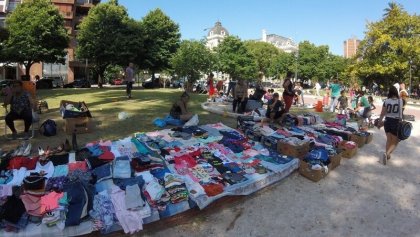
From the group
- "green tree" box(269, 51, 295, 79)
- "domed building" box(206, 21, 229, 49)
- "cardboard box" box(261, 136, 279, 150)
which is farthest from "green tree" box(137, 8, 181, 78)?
"domed building" box(206, 21, 229, 49)

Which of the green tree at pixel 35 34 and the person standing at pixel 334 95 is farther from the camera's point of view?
the green tree at pixel 35 34

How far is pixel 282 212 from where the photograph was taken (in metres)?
5.70

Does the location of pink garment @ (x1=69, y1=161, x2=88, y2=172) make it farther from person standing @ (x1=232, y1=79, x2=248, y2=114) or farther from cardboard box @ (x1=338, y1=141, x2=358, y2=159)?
person standing @ (x1=232, y1=79, x2=248, y2=114)

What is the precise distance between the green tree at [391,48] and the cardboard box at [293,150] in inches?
→ 1442

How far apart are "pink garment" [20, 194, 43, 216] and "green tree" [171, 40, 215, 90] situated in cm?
3355

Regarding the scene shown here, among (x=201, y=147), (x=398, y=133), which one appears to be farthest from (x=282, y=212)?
(x=398, y=133)

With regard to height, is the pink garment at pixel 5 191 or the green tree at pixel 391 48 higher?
the green tree at pixel 391 48

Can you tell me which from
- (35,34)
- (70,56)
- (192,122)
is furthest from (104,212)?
(70,56)

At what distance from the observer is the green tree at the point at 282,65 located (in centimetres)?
8088

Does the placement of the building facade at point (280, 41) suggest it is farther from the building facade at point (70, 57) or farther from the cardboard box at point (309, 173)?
the cardboard box at point (309, 173)

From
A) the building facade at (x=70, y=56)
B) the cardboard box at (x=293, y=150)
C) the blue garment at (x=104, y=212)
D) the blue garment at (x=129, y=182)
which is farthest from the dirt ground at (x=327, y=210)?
the building facade at (x=70, y=56)

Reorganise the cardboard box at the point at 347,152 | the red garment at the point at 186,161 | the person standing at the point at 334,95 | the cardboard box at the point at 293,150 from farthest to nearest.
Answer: the person standing at the point at 334,95 < the cardboard box at the point at 347,152 < the cardboard box at the point at 293,150 < the red garment at the point at 186,161

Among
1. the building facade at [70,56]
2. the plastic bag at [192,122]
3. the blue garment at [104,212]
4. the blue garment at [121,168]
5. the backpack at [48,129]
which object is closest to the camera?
the blue garment at [104,212]

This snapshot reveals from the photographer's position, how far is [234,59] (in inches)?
2591
